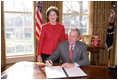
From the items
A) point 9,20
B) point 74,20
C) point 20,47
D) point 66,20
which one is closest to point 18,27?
point 9,20

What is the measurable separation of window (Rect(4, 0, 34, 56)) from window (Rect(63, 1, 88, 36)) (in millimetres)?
1171

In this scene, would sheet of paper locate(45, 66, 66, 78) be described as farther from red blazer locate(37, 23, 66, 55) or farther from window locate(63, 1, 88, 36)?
window locate(63, 1, 88, 36)

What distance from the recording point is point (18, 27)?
427 centimetres

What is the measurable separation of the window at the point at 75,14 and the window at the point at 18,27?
46.1 inches

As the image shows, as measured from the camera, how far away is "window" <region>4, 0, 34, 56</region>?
412 centimetres

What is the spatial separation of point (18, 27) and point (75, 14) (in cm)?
197

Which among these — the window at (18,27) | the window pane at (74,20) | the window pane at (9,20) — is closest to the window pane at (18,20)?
the window at (18,27)

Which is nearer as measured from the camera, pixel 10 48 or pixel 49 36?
pixel 49 36

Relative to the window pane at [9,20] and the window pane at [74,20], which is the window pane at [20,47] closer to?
the window pane at [9,20]

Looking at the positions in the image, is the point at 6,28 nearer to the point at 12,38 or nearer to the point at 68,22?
the point at 12,38

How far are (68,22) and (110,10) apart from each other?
145 centimetres

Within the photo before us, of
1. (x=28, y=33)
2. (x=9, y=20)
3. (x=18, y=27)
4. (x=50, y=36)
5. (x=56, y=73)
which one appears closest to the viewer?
(x=56, y=73)

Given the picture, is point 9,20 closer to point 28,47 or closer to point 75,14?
point 28,47

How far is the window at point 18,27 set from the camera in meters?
4.12
